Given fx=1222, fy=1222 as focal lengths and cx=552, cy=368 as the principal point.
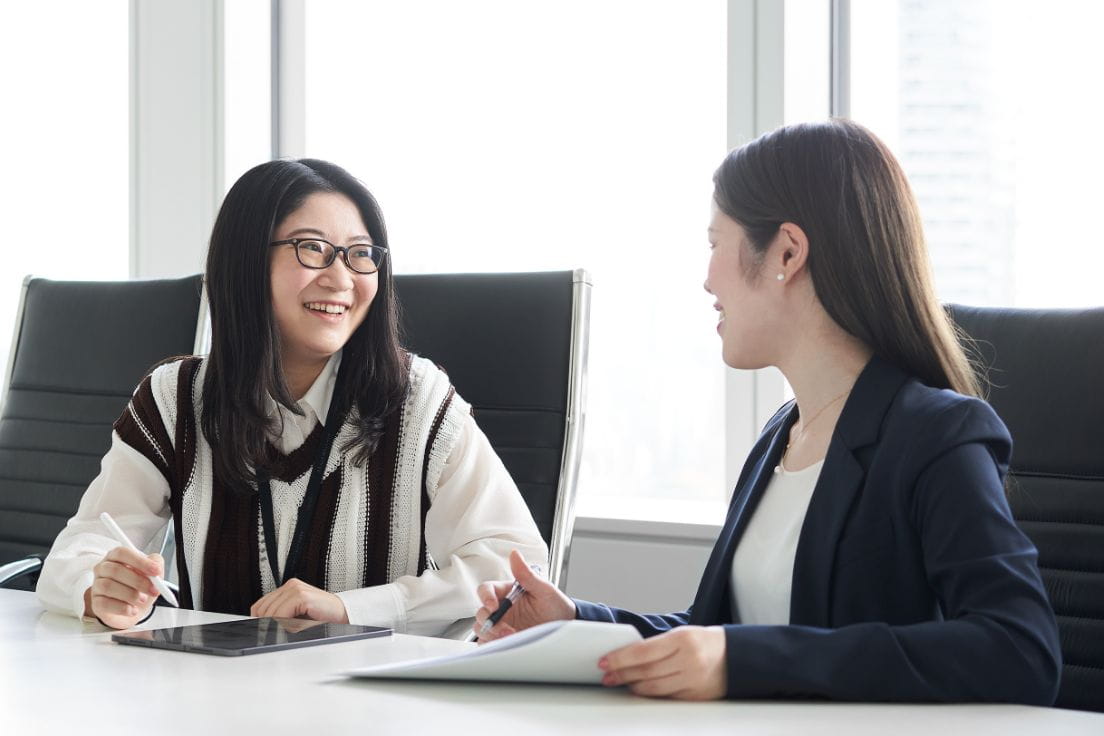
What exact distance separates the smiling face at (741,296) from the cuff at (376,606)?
559mm

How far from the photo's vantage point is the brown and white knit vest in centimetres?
174

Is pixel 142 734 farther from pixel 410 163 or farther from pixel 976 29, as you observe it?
pixel 410 163

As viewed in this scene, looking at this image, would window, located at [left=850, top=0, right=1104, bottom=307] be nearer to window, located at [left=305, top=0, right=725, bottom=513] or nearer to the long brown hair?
window, located at [left=305, top=0, right=725, bottom=513]

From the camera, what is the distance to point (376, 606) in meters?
1.61

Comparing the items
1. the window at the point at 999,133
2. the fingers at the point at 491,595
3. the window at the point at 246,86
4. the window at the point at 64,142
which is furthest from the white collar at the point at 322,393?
the window at the point at 64,142

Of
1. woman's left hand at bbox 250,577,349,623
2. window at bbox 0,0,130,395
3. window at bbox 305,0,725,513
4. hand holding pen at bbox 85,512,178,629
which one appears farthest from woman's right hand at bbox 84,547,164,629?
window at bbox 0,0,130,395

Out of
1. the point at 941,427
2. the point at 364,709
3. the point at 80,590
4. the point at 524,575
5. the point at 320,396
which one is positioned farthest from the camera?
the point at 320,396

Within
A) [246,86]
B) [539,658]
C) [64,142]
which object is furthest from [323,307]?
[64,142]

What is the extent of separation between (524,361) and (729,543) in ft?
2.05

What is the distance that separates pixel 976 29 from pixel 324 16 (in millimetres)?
1774

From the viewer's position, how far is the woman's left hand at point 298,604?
58.2 inches

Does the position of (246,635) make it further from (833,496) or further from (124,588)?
(833,496)

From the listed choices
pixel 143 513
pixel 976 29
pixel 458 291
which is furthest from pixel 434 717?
pixel 976 29

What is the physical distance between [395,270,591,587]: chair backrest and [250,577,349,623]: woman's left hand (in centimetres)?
38
